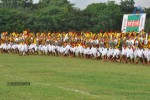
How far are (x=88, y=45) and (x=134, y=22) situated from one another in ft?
11.6

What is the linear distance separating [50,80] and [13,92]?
3.82 meters

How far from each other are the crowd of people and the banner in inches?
79.0

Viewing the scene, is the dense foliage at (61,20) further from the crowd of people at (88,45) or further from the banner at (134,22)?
the banner at (134,22)

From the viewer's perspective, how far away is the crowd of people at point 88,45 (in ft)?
92.1

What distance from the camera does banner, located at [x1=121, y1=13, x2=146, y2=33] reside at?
109 feet

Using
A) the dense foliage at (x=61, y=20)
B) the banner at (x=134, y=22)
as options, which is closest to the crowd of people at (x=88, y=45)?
the banner at (x=134, y=22)

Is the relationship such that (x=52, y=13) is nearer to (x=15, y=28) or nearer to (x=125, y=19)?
(x=15, y=28)

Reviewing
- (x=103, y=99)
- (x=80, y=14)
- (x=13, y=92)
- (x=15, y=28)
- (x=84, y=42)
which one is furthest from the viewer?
(x=80, y=14)

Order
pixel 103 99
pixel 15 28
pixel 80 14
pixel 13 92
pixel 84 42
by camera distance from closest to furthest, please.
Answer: pixel 103 99
pixel 13 92
pixel 84 42
pixel 15 28
pixel 80 14

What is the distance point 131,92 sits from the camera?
1309cm

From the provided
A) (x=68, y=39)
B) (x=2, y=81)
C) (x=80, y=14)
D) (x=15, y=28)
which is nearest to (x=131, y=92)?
(x=2, y=81)

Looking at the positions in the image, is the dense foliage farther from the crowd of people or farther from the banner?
the banner

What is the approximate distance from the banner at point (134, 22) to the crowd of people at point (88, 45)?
2007 millimetres

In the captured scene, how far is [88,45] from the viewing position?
3459cm
